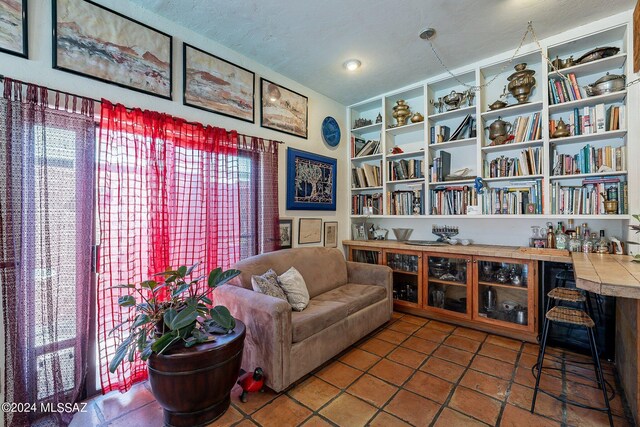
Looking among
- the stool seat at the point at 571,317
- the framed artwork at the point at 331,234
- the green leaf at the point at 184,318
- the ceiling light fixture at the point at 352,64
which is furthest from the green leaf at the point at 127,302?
the ceiling light fixture at the point at 352,64

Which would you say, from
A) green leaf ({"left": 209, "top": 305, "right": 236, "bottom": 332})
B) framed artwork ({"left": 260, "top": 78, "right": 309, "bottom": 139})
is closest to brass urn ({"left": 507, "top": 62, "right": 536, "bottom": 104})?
framed artwork ({"left": 260, "top": 78, "right": 309, "bottom": 139})

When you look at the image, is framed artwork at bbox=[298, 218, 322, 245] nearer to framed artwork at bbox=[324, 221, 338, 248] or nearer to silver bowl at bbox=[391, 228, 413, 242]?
framed artwork at bbox=[324, 221, 338, 248]

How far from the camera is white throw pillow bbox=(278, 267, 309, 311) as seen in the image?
2.27 meters

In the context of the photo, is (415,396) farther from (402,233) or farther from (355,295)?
(402,233)

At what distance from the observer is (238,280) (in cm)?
225

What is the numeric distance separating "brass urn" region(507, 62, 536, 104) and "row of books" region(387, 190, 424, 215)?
133 centimetres

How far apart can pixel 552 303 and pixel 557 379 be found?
0.67 metres

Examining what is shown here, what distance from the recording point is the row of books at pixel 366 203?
12.4 ft

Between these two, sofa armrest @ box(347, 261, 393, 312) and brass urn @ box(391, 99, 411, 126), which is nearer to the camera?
sofa armrest @ box(347, 261, 393, 312)

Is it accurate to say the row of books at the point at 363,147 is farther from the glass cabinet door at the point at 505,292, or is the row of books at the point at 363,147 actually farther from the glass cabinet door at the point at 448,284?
the glass cabinet door at the point at 505,292

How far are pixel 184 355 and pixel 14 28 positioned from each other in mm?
2051

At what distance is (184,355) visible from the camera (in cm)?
146

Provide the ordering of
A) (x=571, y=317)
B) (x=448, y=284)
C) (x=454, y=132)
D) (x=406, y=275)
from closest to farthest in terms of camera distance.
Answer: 1. (x=571, y=317)
2. (x=448, y=284)
3. (x=454, y=132)
4. (x=406, y=275)

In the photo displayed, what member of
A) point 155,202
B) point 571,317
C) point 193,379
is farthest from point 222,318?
point 571,317
